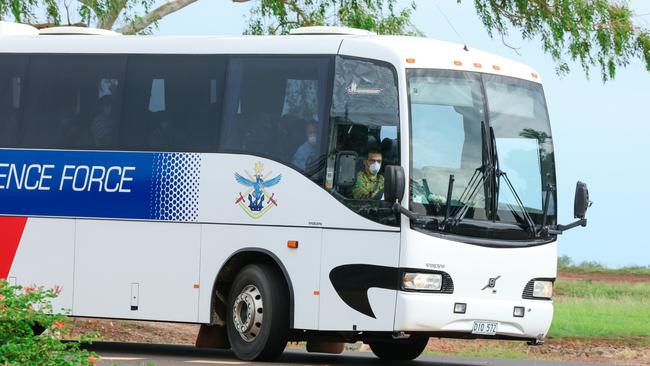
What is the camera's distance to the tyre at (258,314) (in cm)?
1773

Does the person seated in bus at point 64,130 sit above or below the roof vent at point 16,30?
below

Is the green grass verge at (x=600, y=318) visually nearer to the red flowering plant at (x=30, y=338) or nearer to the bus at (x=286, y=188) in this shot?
the bus at (x=286, y=188)

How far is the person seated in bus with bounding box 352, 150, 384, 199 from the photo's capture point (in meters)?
17.2

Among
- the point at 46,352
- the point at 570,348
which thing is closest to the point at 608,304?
the point at 570,348

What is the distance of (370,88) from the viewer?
57.4 feet

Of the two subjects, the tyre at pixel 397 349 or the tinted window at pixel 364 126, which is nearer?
the tinted window at pixel 364 126

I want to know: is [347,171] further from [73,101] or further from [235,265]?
[73,101]

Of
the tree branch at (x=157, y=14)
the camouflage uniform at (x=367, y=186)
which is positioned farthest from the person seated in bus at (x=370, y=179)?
the tree branch at (x=157, y=14)

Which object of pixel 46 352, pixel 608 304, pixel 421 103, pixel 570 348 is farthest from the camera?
pixel 608 304

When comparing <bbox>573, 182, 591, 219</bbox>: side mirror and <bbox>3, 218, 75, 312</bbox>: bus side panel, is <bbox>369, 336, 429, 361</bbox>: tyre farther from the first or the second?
<bbox>3, 218, 75, 312</bbox>: bus side panel

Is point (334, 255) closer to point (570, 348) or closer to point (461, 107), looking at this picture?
point (461, 107)

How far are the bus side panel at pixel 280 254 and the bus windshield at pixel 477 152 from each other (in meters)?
1.43

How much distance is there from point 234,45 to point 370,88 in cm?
216

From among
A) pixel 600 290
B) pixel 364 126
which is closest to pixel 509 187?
pixel 364 126
